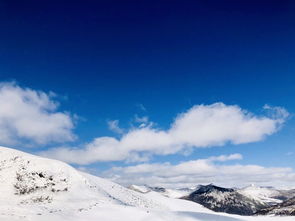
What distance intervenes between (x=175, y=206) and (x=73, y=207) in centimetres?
1998

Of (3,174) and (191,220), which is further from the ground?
(3,174)

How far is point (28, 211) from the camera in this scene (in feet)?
83.1

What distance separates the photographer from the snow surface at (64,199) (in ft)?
84.8

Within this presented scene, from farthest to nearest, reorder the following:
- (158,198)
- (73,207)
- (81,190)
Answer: (158,198), (81,190), (73,207)

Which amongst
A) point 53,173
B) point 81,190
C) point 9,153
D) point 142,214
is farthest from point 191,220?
point 9,153

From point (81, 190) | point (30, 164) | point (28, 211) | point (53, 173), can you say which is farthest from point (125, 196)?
point (28, 211)

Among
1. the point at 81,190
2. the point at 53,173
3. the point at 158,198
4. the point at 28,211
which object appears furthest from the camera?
the point at 158,198

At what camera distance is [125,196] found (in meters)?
42.9

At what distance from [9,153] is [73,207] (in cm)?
1744

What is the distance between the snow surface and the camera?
2584 centimetres

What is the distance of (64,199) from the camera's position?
34.8m

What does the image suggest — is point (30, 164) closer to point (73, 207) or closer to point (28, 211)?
point (73, 207)

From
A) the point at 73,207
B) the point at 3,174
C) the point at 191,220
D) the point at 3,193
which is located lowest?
the point at 191,220

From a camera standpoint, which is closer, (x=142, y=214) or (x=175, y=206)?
(x=142, y=214)
